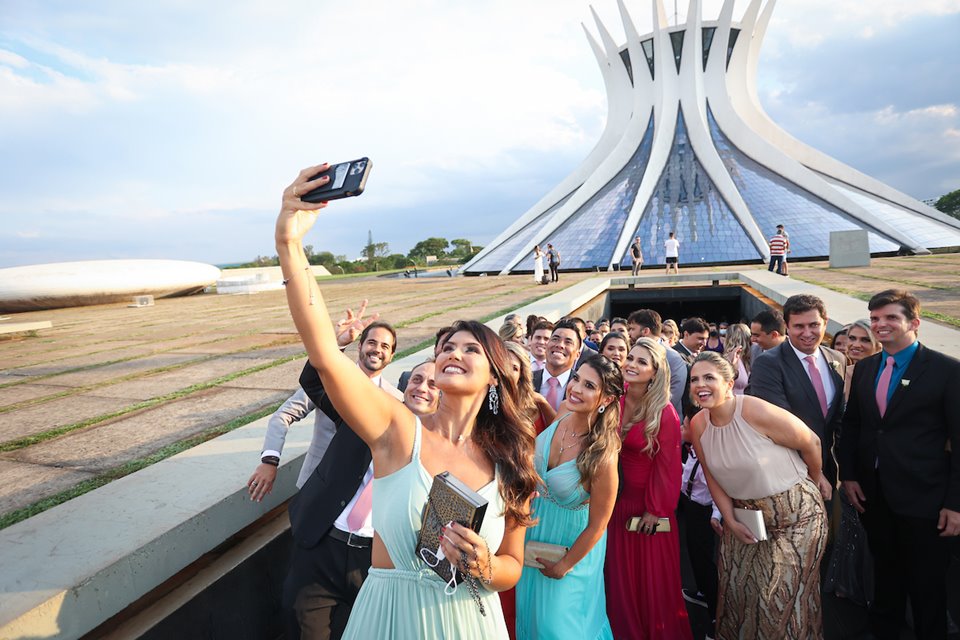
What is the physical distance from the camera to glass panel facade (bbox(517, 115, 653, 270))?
81.7ft

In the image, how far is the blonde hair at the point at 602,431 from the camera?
2.40m

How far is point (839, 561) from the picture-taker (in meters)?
3.17

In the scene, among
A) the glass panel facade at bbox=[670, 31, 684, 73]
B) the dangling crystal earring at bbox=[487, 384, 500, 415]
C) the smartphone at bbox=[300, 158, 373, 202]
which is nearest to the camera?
the smartphone at bbox=[300, 158, 373, 202]

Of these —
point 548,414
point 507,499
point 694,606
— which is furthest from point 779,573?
point 507,499

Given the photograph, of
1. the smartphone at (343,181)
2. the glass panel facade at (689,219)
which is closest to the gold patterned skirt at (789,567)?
the smartphone at (343,181)

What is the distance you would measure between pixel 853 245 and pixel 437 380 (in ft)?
58.2

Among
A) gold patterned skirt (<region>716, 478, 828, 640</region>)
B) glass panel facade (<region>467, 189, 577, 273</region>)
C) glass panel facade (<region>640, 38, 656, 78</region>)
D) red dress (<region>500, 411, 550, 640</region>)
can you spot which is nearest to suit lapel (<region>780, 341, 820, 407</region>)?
gold patterned skirt (<region>716, 478, 828, 640</region>)

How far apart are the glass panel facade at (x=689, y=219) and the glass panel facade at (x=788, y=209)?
4.63ft

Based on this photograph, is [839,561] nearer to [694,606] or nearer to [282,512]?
[694,606]

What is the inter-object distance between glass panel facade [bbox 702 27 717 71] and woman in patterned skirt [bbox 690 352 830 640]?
34.7 m

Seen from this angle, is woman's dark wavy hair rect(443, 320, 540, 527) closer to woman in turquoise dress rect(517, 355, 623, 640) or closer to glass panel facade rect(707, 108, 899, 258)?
woman in turquoise dress rect(517, 355, 623, 640)

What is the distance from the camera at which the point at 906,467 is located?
8.79 ft

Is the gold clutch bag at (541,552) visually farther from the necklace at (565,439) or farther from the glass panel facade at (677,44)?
the glass panel facade at (677,44)

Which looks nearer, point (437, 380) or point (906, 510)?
point (437, 380)
